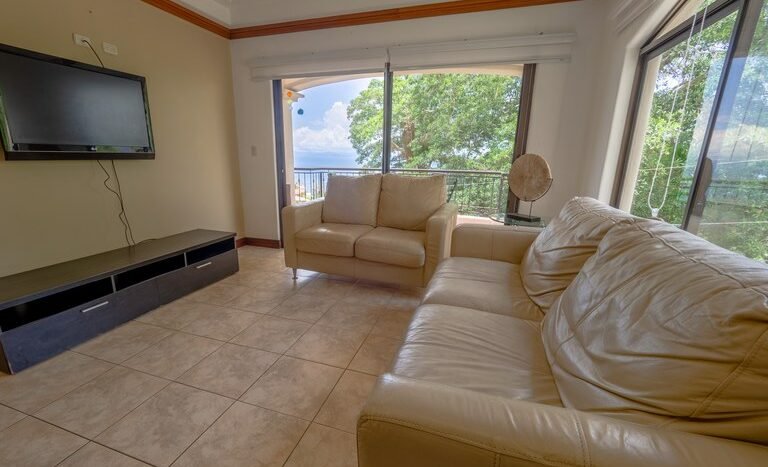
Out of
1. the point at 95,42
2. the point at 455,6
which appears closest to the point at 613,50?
the point at 455,6

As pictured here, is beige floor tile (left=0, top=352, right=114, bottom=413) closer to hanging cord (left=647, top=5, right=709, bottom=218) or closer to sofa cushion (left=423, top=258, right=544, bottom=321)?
sofa cushion (left=423, top=258, right=544, bottom=321)

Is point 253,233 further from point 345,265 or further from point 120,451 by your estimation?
point 120,451

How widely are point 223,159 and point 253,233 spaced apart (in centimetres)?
91

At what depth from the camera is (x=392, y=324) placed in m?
2.08

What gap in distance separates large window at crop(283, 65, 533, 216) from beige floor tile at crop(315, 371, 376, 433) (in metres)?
2.28

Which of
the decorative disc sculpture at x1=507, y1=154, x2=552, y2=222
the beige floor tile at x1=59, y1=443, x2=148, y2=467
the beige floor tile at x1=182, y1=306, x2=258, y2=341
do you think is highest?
the decorative disc sculpture at x1=507, y1=154, x2=552, y2=222

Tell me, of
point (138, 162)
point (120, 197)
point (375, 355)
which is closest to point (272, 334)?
point (375, 355)

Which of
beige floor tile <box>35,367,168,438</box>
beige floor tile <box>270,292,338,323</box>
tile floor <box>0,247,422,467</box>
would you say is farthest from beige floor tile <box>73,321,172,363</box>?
beige floor tile <box>270,292,338,323</box>

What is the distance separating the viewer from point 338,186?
2.88 meters

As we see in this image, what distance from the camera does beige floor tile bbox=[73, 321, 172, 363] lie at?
1.72 meters

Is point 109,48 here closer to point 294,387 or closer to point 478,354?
point 294,387

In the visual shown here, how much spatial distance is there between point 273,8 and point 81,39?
1.65 m

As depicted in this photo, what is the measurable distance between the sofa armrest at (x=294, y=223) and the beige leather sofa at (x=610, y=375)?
66.6 inches

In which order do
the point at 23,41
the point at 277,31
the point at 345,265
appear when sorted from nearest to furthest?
the point at 23,41, the point at 345,265, the point at 277,31
